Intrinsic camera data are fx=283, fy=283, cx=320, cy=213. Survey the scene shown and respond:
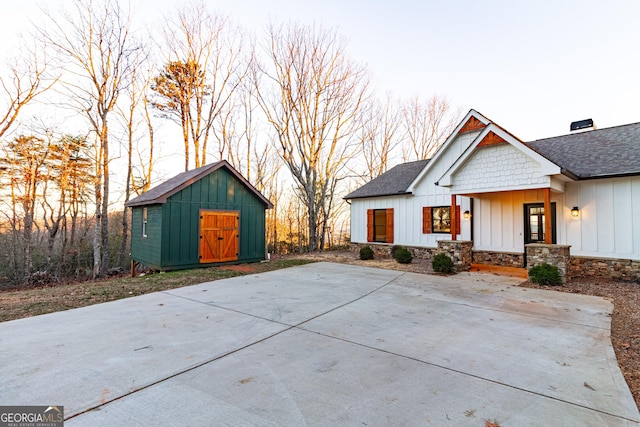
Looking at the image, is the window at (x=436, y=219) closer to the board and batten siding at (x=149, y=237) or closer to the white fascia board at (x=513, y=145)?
the white fascia board at (x=513, y=145)

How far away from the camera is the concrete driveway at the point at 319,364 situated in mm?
2094

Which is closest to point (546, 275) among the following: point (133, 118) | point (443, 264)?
point (443, 264)

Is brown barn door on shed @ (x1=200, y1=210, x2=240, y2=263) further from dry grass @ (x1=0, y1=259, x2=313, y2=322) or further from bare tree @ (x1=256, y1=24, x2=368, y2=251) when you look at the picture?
bare tree @ (x1=256, y1=24, x2=368, y2=251)

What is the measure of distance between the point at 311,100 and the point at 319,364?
Answer: 1570 cm

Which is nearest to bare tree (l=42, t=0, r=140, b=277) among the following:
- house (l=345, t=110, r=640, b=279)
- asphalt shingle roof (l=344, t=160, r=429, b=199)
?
asphalt shingle roof (l=344, t=160, r=429, b=199)

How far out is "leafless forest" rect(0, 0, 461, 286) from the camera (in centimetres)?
1191

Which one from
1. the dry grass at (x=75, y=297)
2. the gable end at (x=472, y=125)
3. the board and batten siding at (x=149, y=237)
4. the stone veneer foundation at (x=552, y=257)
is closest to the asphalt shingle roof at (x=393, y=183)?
the gable end at (x=472, y=125)

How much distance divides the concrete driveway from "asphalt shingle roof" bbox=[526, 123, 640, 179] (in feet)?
14.5

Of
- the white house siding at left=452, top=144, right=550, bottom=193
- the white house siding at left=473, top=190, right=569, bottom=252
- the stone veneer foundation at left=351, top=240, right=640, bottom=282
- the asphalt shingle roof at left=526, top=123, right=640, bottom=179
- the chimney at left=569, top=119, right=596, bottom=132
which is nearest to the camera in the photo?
the stone veneer foundation at left=351, top=240, right=640, bottom=282

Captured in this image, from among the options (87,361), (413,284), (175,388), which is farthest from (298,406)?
(413,284)

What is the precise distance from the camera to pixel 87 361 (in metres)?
2.83

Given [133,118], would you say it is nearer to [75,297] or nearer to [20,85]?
[20,85]

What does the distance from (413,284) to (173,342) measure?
17.4 feet

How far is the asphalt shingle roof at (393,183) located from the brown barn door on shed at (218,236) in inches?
223
